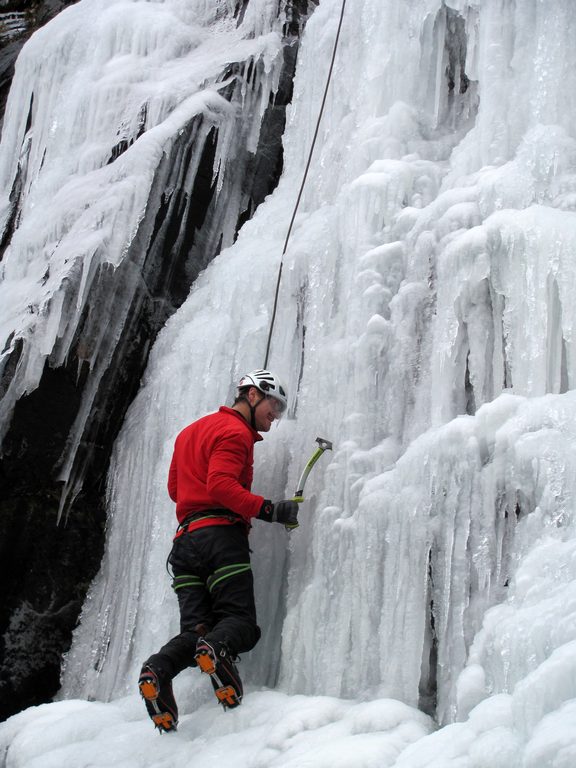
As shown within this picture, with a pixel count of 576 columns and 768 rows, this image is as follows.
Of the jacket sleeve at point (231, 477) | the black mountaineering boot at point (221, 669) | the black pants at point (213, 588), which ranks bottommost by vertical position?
the black mountaineering boot at point (221, 669)

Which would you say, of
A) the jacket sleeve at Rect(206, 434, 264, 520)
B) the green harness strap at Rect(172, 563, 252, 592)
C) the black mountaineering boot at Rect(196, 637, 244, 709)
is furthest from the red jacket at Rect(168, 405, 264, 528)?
the black mountaineering boot at Rect(196, 637, 244, 709)

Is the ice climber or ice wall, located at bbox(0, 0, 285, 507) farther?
ice wall, located at bbox(0, 0, 285, 507)

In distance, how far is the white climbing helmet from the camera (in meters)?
4.48

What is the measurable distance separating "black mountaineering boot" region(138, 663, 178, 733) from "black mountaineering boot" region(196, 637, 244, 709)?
0.59ft

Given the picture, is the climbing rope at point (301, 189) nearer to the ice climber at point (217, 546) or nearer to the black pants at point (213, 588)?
the ice climber at point (217, 546)

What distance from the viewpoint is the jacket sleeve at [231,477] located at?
4.04 metres

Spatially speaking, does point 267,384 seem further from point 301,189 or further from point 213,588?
point 301,189

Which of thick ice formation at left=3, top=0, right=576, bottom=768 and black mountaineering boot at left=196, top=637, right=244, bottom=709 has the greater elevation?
thick ice formation at left=3, top=0, right=576, bottom=768

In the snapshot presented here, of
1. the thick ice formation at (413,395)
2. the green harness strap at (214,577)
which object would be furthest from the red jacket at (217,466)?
the thick ice formation at (413,395)

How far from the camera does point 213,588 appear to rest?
13.4ft

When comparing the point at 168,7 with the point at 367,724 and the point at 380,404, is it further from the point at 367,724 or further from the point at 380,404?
the point at 367,724

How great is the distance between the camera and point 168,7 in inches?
311

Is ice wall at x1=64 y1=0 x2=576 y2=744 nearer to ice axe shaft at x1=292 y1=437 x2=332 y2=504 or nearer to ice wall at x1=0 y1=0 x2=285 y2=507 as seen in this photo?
ice axe shaft at x1=292 y1=437 x2=332 y2=504

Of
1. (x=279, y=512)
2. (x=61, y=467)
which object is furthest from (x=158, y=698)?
(x=61, y=467)
